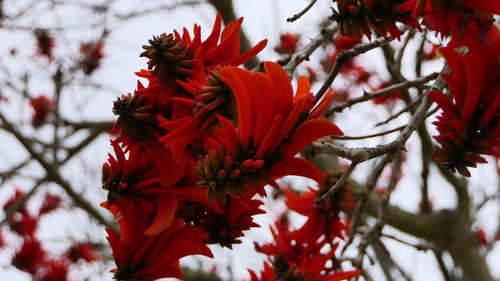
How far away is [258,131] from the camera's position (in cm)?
69

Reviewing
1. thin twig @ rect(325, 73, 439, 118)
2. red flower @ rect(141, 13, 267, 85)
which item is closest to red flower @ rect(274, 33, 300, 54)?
thin twig @ rect(325, 73, 439, 118)

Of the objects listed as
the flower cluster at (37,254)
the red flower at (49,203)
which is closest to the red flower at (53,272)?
the flower cluster at (37,254)

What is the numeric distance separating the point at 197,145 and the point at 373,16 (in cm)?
27

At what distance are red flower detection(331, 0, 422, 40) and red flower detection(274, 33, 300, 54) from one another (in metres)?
2.74

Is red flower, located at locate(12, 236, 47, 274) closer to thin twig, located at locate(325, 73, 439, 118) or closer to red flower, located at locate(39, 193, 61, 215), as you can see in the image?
red flower, located at locate(39, 193, 61, 215)

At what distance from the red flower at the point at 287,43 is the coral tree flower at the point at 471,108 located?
278 cm

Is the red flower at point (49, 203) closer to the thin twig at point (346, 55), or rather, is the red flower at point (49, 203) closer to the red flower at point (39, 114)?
the red flower at point (39, 114)

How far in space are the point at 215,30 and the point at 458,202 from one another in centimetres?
190

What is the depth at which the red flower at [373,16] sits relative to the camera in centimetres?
69

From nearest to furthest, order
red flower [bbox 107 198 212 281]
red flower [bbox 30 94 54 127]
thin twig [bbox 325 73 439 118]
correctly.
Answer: red flower [bbox 107 198 212 281], thin twig [bbox 325 73 439 118], red flower [bbox 30 94 54 127]

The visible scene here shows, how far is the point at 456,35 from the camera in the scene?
0.60 metres

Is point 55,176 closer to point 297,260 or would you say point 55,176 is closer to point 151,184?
point 297,260

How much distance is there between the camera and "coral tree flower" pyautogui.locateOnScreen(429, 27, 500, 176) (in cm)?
65

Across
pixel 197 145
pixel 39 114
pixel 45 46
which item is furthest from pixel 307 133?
pixel 45 46
